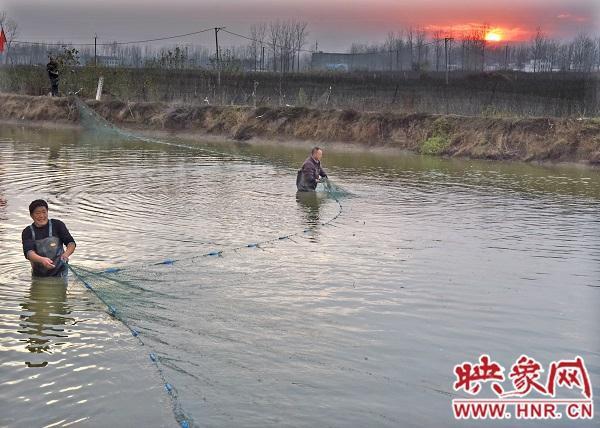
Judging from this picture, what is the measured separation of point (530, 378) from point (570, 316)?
2468 mm

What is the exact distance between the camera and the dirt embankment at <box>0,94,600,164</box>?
104 feet

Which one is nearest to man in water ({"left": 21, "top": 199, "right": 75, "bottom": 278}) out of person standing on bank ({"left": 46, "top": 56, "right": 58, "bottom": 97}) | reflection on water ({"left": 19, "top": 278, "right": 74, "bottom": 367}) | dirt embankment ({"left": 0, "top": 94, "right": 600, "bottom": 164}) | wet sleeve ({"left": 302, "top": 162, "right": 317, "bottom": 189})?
reflection on water ({"left": 19, "top": 278, "right": 74, "bottom": 367})

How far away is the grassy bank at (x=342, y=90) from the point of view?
37844 mm

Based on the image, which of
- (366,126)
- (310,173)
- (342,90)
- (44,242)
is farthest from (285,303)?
(342,90)

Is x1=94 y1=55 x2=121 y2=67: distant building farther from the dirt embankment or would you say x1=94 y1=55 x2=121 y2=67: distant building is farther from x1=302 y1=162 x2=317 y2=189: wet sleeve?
x1=302 y1=162 x2=317 y2=189: wet sleeve

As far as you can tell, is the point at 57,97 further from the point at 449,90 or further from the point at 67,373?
the point at 67,373

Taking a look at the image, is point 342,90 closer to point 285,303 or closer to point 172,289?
point 172,289

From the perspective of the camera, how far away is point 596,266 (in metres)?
12.9

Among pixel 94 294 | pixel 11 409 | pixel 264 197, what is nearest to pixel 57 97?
pixel 264 197

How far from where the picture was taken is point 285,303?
A: 10094mm

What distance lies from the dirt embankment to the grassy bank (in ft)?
5.26

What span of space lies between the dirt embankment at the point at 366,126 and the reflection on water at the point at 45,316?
24.5 m

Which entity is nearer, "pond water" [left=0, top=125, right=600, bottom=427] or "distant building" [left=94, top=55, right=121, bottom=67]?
"pond water" [left=0, top=125, right=600, bottom=427]

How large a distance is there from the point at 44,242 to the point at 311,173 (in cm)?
1000
